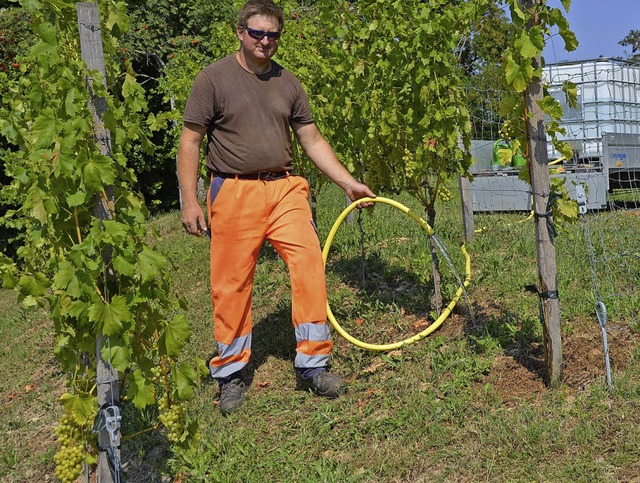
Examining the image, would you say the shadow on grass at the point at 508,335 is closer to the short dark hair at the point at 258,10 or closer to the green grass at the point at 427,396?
the green grass at the point at 427,396

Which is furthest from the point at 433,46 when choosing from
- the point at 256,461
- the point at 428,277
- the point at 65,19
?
the point at 256,461

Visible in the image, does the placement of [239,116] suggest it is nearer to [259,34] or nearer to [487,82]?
[259,34]

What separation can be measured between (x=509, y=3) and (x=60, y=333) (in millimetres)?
2479

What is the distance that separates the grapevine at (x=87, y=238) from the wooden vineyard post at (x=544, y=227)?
5.69 ft

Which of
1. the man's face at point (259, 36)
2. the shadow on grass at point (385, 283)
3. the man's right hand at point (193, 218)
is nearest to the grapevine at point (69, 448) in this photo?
the man's right hand at point (193, 218)

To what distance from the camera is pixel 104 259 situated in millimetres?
2846

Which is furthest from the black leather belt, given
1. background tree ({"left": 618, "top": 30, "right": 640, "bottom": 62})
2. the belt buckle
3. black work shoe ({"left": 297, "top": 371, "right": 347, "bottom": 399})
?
background tree ({"left": 618, "top": 30, "right": 640, "bottom": 62})

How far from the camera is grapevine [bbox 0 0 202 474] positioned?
265cm

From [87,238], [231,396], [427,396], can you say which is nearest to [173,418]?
[87,238]

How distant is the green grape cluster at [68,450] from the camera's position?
2.88 metres

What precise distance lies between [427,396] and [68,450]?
1839 millimetres

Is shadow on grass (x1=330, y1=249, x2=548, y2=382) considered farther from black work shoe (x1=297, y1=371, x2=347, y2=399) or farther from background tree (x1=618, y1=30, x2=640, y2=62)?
background tree (x1=618, y1=30, x2=640, y2=62)

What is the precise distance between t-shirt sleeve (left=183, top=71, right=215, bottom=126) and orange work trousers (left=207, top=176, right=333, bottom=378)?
0.37 meters

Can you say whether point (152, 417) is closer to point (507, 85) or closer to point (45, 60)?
point (45, 60)
